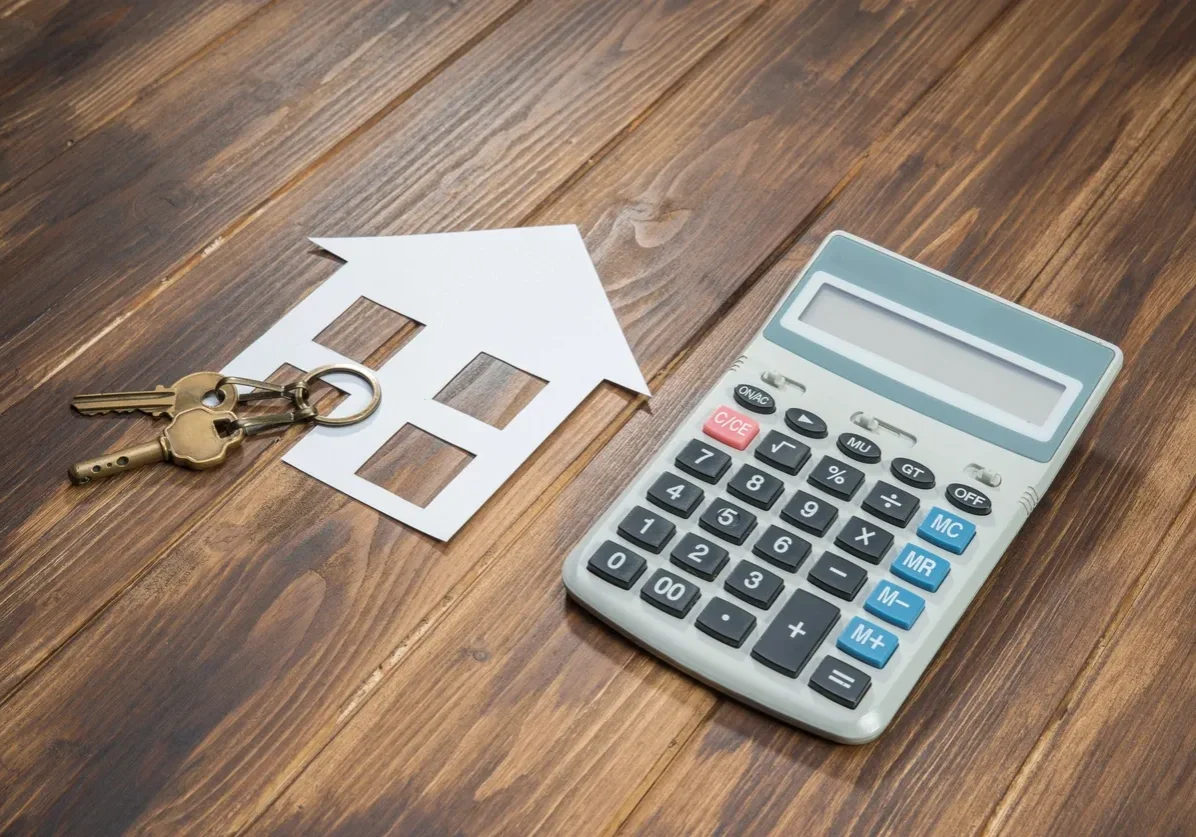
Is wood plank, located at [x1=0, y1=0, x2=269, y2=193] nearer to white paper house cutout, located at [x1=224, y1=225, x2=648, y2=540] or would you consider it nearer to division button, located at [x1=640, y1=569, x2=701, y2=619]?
white paper house cutout, located at [x1=224, y1=225, x2=648, y2=540]

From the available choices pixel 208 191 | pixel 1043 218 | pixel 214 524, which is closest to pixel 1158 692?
pixel 1043 218

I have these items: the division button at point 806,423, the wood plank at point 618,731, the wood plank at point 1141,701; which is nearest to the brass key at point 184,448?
the wood plank at point 618,731

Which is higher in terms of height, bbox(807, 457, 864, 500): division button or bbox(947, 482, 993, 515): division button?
bbox(807, 457, 864, 500): division button

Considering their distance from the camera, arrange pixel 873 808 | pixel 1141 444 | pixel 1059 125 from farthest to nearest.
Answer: pixel 1059 125
pixel 1141 444
pixel 873 808

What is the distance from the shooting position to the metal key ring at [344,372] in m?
0.57

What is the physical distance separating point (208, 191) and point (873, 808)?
436mm

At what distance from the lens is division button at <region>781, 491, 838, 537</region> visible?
52cm

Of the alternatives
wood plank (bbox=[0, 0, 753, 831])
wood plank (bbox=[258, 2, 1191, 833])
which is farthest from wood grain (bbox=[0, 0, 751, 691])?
wood plank (bbox=[258, 2, 1191, 833])

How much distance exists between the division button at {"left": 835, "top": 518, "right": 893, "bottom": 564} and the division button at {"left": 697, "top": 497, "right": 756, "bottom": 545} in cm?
3

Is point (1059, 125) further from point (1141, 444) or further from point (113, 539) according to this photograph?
point (113, 539)

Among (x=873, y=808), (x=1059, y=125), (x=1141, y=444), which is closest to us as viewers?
(x=873, y=808)

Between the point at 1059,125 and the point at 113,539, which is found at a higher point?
the point at 113,539

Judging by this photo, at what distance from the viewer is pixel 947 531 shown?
0.51m

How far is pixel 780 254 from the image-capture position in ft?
2.13
